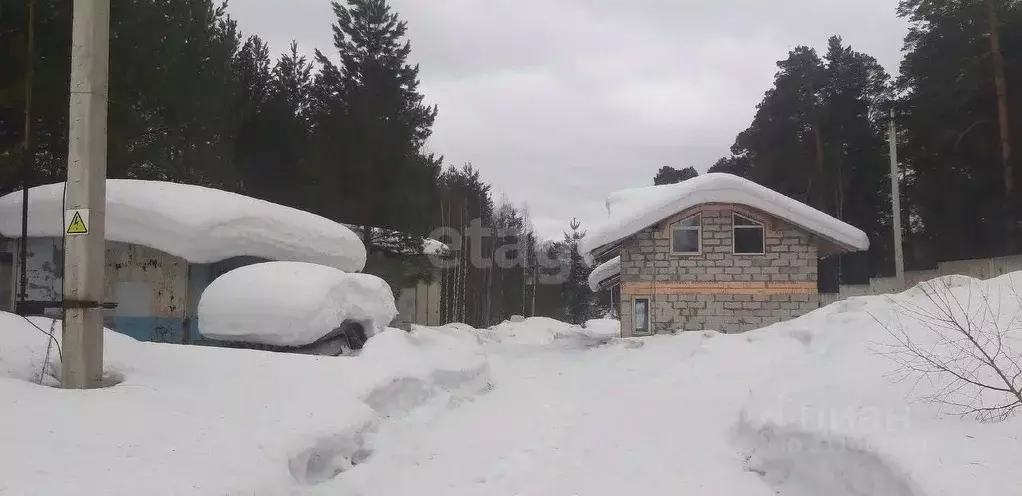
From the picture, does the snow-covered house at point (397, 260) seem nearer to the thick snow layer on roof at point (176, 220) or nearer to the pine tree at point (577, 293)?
the thick snow layer on roof at point (176, 220)

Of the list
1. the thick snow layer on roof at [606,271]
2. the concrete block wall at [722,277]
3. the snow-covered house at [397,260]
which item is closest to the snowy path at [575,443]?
the concrete block wall at [722,277]

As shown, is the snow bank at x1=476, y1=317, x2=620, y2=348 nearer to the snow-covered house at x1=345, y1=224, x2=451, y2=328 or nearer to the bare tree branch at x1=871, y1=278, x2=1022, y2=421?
the snow-covered house at x1=345, y1=224, x2=451, y2=328

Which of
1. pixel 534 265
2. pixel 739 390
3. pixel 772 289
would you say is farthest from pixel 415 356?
pixel 534 265

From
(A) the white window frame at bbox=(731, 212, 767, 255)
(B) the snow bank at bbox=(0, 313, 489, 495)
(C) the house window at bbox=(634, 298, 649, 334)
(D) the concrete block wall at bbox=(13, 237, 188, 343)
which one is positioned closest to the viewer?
(B) the snow bank at bbox=(0, 313, 489, 495)

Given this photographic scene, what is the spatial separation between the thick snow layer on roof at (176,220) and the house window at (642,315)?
975 cm

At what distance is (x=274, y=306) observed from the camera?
940cm

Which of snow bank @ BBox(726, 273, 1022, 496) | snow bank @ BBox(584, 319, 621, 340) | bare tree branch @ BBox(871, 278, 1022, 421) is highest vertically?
bare tree branch @ BBox(871, 278, 1022, 421)

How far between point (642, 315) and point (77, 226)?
15296 mm

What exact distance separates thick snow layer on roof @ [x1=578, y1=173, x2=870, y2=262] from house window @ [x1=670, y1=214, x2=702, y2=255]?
677mm

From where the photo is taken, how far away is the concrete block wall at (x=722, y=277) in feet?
59.6

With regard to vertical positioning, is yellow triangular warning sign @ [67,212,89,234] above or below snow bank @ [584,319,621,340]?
above

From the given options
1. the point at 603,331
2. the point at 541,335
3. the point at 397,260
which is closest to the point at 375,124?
the point at 397,260

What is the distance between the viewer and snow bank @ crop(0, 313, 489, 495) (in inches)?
152

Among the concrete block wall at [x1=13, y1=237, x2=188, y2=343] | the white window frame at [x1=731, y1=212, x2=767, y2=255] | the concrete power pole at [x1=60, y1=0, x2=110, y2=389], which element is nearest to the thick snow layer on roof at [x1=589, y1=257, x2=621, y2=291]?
the white window frame at [x1=731, y1=212, x2=767, y2=255]
